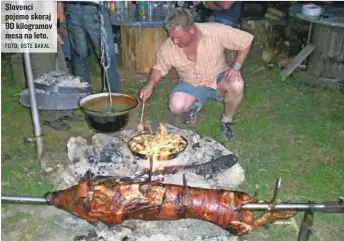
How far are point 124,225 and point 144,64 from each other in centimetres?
449

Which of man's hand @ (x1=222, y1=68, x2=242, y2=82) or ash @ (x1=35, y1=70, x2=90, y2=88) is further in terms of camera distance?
ash @ (x1=35, y1=70, x2=90, y2=88)

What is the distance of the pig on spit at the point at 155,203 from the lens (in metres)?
2.84

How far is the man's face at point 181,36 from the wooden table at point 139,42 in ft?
7.21

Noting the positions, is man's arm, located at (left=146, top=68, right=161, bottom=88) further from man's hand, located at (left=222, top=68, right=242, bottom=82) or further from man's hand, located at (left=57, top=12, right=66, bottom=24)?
man's hand, located at (left=57, top=12, right=66, bottom=24)

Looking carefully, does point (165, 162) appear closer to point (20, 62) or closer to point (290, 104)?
point (290, 104)

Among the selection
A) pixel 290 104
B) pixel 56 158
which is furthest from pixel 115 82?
pixel 290 104

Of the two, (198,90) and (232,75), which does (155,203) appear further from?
(198,90)

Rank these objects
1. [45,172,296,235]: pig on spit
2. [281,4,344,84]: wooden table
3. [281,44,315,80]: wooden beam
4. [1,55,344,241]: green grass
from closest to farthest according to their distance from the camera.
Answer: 1. [45,172,296,235]: pig on spit
2. [1,55,344,241]: green grass
3. [281,4,344,84]: wooden table
4. [281,44,315,80]: wooden beam

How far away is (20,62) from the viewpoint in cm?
664

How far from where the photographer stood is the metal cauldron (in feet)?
11.4

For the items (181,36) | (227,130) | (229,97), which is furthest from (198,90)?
(181,36)

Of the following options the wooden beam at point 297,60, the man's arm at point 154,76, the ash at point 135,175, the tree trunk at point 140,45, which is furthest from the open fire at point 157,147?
the wooden beam at point 297,60

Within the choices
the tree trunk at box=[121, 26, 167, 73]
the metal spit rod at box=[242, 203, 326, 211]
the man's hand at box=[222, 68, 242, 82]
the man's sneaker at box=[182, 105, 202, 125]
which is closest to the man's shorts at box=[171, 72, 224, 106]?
the man's hand at box=[222, 68, 242, 82]

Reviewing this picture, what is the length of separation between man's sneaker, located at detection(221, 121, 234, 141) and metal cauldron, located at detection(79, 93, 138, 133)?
1774 millimetres
